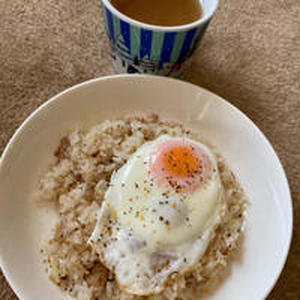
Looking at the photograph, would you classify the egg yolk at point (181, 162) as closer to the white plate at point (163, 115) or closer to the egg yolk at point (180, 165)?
the egg yolk at point (180, 165)

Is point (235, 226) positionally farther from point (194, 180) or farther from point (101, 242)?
point (101, 242)

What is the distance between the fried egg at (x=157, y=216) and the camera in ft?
2.78

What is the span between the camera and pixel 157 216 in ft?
2.81

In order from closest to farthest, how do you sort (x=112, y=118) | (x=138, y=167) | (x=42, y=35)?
(x=138, y=167) < (x=112, y=118) < (x=42, y=35)

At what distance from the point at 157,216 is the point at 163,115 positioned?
1.02ft

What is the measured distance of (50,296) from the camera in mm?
814

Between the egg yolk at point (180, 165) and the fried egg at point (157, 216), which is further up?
the egg yolk at point (180, 165)

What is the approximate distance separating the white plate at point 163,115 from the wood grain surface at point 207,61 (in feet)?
0.58

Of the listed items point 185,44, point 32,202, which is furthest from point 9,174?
point 185,44

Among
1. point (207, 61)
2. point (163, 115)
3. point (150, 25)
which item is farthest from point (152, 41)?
point (207, 61)

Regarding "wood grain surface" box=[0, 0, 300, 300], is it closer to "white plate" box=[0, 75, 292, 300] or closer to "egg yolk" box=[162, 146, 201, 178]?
"white plate" box=[0, 75, 292, 300]

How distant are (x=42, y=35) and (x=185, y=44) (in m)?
0.54

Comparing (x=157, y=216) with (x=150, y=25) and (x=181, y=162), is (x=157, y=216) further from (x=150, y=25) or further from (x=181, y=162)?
(x=150, y=25)

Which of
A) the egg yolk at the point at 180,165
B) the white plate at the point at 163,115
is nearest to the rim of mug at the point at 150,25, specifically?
the white plate at the point at 163,115
